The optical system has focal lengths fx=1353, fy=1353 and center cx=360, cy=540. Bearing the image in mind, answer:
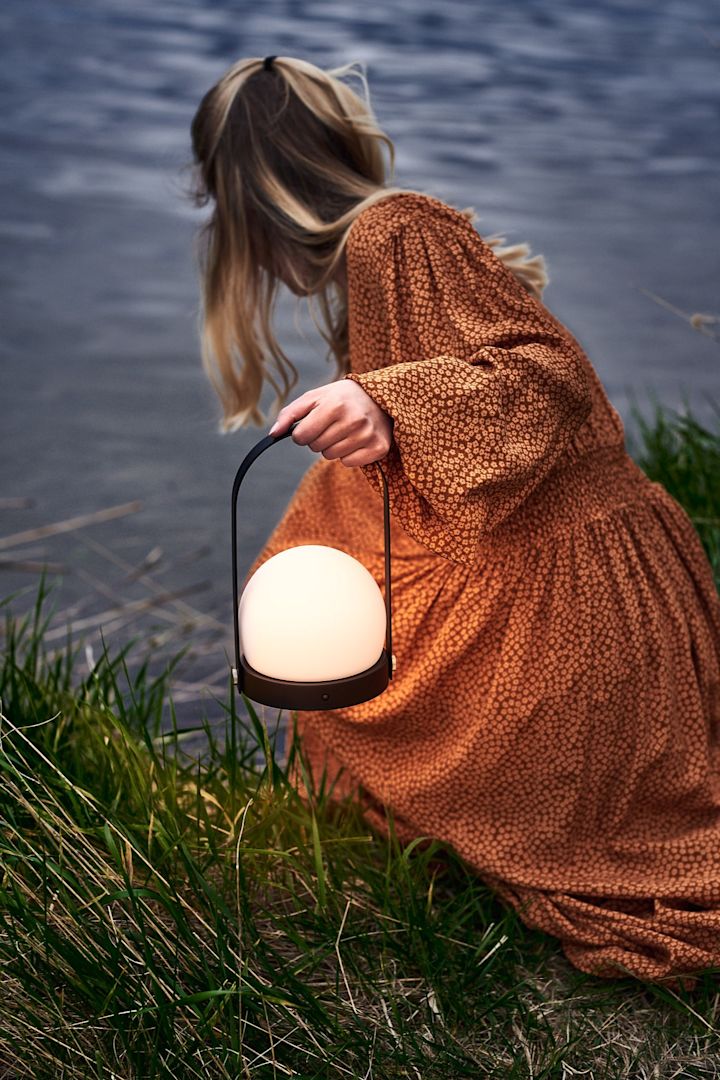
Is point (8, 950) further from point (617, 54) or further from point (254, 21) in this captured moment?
point (617, 54)

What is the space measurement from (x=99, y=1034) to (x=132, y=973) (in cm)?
8

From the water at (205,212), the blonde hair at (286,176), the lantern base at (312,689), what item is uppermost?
the blonde hair at (286,176)

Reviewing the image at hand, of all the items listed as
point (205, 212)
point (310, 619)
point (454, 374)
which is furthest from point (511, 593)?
point (205, 212)

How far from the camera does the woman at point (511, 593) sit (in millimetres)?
1651

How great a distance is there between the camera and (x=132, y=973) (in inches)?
58.4

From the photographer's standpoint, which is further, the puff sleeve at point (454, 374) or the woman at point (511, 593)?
the woman at point (511, 593)

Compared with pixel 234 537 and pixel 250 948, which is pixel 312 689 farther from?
pixel 250 948

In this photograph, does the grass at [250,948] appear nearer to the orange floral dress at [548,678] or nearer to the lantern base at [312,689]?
the orange floral dress at [548,678]

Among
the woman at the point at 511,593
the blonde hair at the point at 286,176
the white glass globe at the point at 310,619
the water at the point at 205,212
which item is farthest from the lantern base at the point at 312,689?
the water at the point at 205,212

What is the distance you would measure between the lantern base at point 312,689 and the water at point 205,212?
0.84 metres

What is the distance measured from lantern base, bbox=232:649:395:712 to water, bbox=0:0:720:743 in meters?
0.84

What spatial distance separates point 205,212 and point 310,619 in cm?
521

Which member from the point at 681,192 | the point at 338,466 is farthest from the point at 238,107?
the point at 681,192

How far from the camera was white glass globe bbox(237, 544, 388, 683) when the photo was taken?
1345 millimetres
